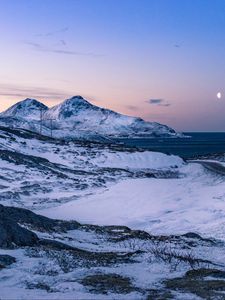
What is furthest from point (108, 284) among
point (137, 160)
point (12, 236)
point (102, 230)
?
point (137, 160)

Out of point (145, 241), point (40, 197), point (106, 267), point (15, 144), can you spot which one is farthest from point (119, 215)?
point (15, 144)

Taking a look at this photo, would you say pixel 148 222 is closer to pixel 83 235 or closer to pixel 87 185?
pixel 83 235

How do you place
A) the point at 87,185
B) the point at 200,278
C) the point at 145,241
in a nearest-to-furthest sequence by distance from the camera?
the point at 200,278 → the point at 145,241 → the point at 87,185

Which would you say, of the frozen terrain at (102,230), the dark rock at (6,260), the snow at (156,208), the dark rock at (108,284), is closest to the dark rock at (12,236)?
the frozen terrain at (102,230)

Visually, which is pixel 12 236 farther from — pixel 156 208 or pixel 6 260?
pixel 156 208

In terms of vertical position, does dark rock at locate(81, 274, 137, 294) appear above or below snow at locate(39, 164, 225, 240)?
above

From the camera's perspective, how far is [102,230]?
26.1 metres

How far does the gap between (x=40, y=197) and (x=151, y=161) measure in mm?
45937

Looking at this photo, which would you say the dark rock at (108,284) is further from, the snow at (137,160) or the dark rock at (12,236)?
the snow at (137,160)

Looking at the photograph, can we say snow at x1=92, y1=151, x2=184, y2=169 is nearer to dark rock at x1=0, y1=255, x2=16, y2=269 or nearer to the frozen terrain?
the frozen terrain

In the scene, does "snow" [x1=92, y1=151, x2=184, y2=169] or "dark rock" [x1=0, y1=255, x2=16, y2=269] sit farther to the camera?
"snow" [x1=92, y1=151, x2=184, y2=169]

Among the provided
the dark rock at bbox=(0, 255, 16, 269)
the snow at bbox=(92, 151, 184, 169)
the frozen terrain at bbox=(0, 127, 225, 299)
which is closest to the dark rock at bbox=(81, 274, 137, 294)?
the frozen terrain at bbox=(0, 127, 225, 299)

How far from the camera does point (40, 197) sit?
47.3m

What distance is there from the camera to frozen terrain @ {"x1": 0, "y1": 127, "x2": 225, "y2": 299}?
36.1 ft
